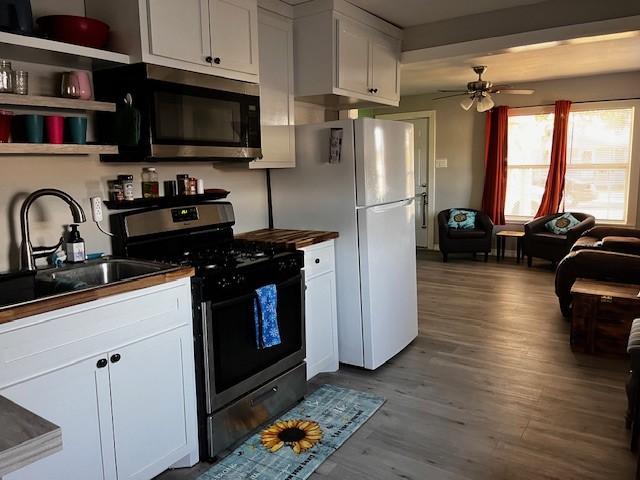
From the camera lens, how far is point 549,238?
19.9 feet

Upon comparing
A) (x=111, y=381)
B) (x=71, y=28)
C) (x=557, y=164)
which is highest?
(x=71, y=28)

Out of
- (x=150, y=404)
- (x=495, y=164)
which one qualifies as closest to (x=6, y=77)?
(x=150, y=404)

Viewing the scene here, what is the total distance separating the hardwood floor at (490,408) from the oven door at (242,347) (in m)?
0.39

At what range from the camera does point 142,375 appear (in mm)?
1979

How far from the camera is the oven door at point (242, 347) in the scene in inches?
88.4

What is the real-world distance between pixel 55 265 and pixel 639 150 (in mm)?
6530

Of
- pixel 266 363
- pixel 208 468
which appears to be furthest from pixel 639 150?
pixel 208 468

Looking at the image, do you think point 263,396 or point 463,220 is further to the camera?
point 463,220

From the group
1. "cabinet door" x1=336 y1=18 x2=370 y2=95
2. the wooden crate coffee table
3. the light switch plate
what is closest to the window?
the light switch plate

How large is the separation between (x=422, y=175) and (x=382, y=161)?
4.63 m

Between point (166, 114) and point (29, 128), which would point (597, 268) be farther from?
point (29, 128)

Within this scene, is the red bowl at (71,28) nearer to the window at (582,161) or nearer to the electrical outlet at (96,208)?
the electrical outlet at (96,208)

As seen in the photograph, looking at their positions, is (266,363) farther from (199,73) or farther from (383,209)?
(199,73)

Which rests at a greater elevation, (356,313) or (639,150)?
(639,150)
